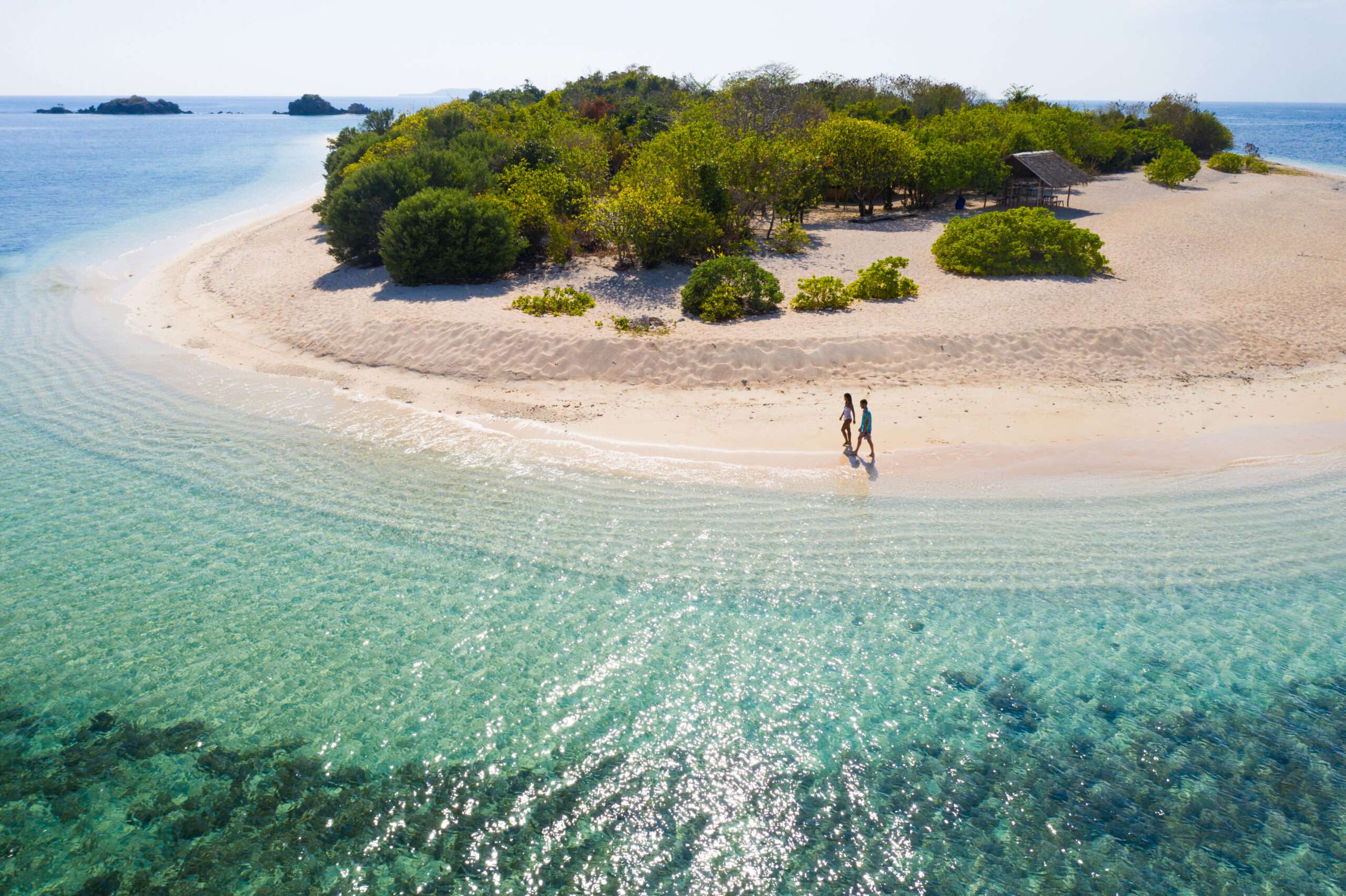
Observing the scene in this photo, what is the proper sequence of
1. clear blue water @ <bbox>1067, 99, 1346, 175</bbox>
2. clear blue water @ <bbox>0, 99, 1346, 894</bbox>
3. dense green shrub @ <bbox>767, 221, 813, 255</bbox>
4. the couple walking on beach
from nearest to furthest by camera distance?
clear blue water @ <bbox>0, 99, 1346, 894</bbox>
the couple walking on beach
dense green shrub @ <bbox>767, 221, 813, 255</bbox>
clear blue water @ <bbox>1067, 99, 1346, 175</bbox>

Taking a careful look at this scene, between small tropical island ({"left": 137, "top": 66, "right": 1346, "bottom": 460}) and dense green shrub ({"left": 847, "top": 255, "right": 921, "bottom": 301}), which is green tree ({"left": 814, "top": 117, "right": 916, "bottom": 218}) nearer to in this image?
small tropical island ({"left": 137, "top": 66, "right": 1346, "bottom": 460})

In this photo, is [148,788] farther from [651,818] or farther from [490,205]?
[490,205]

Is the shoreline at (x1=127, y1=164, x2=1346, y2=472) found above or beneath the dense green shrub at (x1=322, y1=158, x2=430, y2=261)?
beneath

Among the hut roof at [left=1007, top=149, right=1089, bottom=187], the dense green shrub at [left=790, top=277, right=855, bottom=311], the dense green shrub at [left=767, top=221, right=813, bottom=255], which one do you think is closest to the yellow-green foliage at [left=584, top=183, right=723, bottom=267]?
the dense green shrub at [left=767, top=221, right=813, bottom=255]

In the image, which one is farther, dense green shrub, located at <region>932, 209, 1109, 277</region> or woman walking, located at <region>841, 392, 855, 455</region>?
dense green shrub, located at <region>932, 209, 1109, 277</region>

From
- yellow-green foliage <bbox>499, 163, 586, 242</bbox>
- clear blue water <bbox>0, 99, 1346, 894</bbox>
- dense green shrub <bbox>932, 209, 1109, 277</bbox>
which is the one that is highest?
yellow-green foliage <bbox>499, 163, 586, 242</bbox>

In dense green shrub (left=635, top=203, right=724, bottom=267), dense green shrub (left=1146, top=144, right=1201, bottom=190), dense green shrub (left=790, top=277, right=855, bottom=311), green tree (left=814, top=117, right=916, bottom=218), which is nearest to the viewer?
dense green shrub (left=790, top=277, right=855, bottom=311)

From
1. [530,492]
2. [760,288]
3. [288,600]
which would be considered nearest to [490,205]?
[760,288]
